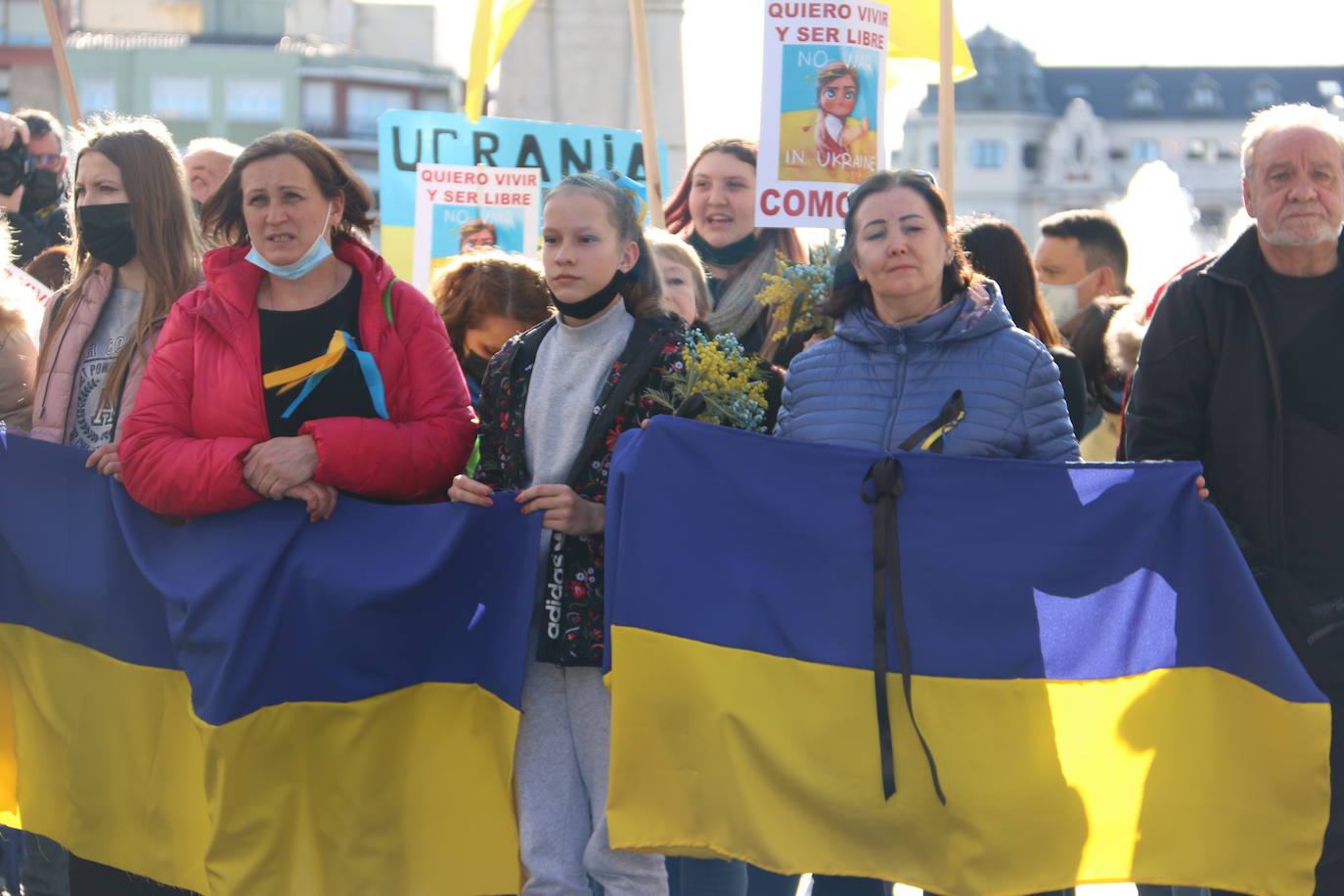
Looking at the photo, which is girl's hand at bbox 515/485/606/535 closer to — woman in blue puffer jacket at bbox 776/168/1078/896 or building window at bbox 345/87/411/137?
woman in blue puffer jacket at bbox 776/168/1078/896

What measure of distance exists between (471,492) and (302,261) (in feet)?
2.44

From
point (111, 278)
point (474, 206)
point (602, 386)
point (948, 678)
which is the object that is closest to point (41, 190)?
point (474, 206)

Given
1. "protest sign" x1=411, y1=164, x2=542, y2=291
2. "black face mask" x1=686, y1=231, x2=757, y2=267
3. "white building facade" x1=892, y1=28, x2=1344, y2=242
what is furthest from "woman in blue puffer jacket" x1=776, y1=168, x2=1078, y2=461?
"white building facade" x1=892, y1=28, x2=1344, y2=242

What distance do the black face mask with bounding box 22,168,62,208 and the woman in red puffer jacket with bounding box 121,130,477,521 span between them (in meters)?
3.18

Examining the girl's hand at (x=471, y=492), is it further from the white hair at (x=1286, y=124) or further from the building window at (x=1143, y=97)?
the building window at (x=1143, y=97)

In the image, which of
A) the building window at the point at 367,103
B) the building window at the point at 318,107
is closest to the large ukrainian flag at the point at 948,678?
the building window at the point at 318,107

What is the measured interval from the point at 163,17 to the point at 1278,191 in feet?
244

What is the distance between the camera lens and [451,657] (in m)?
4.41

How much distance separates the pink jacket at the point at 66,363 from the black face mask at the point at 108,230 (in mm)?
89

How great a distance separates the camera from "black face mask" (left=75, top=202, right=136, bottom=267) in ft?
16.2

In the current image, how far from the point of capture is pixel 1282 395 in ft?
13.9

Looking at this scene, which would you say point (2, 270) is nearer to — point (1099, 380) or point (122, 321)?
point (122, 321)

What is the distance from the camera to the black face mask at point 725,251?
607 centimetres

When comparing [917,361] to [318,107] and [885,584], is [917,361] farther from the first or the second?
[318,107]
